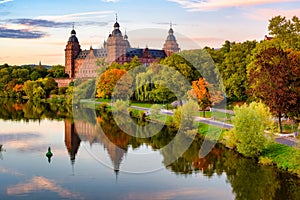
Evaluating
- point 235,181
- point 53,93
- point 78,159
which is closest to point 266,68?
point 235,181

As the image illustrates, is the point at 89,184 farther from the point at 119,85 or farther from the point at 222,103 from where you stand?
the point at 119,85

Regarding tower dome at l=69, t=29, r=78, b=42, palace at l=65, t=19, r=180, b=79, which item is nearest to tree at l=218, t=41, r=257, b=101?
palace at l=65, t=19, r=180, b=79

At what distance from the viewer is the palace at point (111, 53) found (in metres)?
105

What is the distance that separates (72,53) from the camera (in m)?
122

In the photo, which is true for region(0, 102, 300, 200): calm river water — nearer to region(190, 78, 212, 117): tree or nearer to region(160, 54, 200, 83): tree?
region(190, 78, 212, 117): tree

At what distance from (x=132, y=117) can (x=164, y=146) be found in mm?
15908

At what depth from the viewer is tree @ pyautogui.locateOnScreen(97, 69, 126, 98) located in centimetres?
5997

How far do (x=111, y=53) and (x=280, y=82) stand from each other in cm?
8198

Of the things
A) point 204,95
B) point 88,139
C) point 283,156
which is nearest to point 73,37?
point 204,95

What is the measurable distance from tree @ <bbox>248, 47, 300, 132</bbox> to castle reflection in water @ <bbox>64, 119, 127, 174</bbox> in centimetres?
953

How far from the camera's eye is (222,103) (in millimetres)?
43938

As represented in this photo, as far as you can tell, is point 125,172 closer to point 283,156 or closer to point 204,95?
point 283,156

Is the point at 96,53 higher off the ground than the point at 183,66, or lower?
higher

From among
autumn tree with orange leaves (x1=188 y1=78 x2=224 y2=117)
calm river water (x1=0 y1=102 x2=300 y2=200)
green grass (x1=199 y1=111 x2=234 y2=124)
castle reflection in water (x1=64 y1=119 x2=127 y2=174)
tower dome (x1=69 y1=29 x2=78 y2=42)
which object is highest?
tower dome (x1=69 y1=29 x2=78 y2=42)
